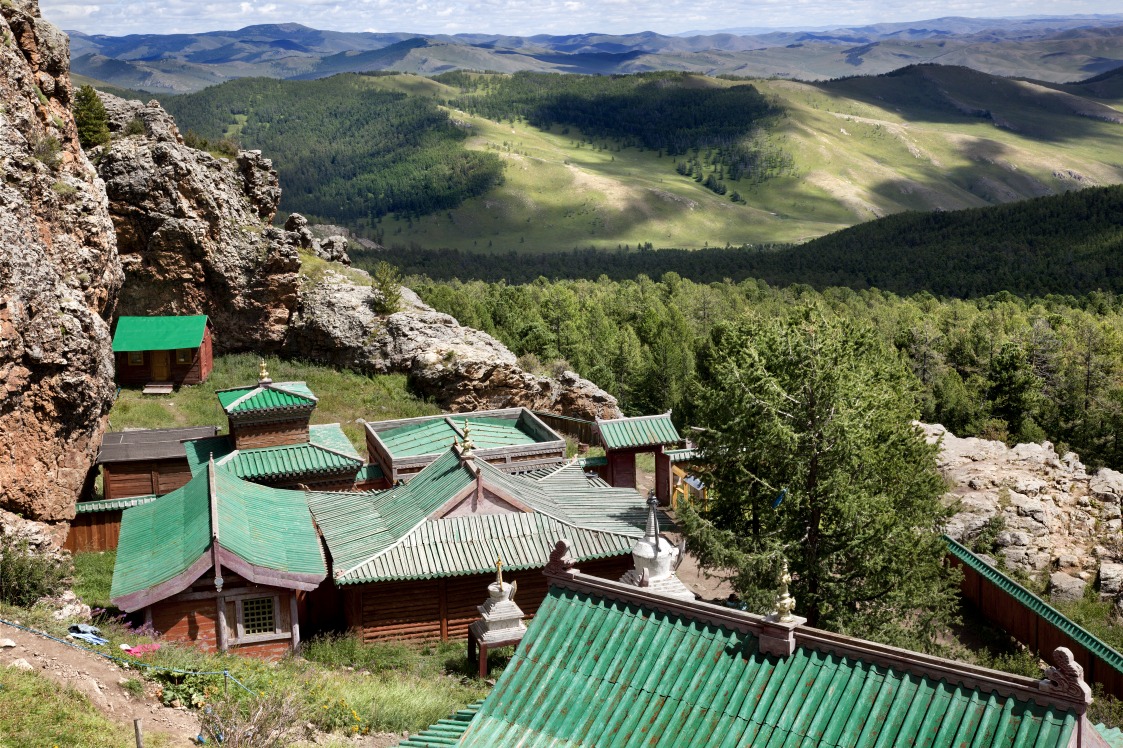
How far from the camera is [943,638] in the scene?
26984mm

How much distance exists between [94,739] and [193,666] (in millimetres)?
3798

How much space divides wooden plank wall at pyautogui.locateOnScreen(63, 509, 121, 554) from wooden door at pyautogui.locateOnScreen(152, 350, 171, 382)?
1450cm

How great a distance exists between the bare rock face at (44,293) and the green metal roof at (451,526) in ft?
22.5

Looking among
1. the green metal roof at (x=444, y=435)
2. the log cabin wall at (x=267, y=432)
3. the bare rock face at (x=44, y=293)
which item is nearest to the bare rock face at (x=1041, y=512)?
the green metal roof at (x=444, y=435)

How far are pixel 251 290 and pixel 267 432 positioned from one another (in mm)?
19183

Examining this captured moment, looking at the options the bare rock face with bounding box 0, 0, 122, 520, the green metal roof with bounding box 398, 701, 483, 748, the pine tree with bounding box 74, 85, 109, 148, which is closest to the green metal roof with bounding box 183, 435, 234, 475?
the bare rock face with bounding box 0, 0, 122, 520

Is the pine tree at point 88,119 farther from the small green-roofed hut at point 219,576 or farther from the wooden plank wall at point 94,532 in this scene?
the small green-roofed hut at point 219,576

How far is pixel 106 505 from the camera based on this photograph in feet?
91.8

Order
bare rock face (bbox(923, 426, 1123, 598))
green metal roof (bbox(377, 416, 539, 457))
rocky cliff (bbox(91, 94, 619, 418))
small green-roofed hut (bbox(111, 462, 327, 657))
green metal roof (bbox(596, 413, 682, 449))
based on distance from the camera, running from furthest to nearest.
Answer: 1. rocky cliff (bbox(91, 94, 619, 418))
2. green metal roof (bbox(596, 413, 682, 449))
3. green metal roof (bbox(377, 416, 539, 457))
4. bare rock face (bbox(923, 426, 1123, 598))
5. small green-roofed hut (bbox(111, 462, 327, 657))

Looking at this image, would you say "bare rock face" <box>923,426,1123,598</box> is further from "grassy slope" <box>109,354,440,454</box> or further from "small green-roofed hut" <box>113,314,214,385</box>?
"small green-roofed hut" <box>113,314,214,385</box>

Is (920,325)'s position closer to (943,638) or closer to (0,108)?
(943,638)

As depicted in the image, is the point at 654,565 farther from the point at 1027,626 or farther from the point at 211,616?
the point at 1027,626

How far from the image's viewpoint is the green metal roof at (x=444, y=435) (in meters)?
31.3

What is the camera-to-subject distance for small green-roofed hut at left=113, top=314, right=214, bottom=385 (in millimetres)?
41375
